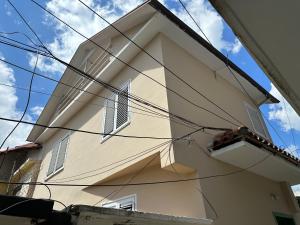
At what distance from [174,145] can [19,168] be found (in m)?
11.5

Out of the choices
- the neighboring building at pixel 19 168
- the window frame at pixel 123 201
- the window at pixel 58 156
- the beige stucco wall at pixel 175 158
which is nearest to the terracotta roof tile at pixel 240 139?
the beige stucco wall at pixel 175 158

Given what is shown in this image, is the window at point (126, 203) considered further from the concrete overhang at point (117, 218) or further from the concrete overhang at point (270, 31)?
the concrete overhang at point (270, 31)

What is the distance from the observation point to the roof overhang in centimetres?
757

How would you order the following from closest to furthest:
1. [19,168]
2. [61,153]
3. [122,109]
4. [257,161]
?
[257,161], [122,109], [61,153], [19,168]

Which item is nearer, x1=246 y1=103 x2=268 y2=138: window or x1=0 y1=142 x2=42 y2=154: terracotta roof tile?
x1=246 y1=103 x2=268 y2=138: window

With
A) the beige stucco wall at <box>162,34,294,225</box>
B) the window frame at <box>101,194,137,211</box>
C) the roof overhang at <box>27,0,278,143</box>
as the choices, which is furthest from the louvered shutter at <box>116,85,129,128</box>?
the window frame at <box>101,194,137,211</box>

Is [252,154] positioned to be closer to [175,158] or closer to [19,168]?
[175,158]

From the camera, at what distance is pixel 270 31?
247 cm

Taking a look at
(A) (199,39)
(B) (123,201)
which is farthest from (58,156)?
(A) (199,39)

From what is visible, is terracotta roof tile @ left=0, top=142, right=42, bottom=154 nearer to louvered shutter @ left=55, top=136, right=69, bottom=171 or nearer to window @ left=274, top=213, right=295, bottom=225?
louvered shutter @ left=55, top=136, right=69, bottom=171

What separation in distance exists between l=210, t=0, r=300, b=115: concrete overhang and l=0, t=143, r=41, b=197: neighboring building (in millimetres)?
12263

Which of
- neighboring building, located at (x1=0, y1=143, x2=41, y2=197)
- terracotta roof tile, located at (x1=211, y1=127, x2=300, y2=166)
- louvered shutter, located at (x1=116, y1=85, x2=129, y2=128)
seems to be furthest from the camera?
neighboring building, located at (x1=0, y1=143, x2=41, y2=197)

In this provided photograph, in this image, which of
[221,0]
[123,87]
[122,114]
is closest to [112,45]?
[123,87]

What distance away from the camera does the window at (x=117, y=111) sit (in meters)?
7.72
